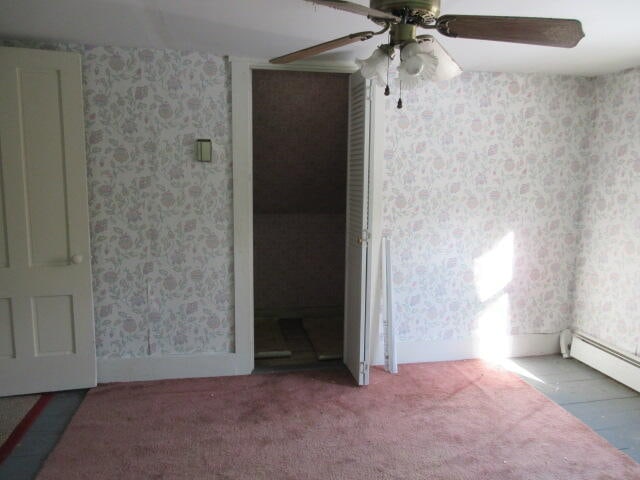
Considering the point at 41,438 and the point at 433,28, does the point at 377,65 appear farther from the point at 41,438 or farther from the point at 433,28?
the point at 41,438

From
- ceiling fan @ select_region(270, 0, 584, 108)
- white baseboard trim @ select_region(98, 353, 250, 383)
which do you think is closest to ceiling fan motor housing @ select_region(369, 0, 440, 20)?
ceiling fan @ select_region(270, 0, 584, 108)

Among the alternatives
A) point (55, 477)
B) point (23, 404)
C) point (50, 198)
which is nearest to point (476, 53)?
point (50, 198)

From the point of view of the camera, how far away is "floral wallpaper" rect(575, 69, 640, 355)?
349 cm

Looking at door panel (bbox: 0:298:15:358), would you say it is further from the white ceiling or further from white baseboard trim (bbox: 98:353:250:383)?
the white ceiling

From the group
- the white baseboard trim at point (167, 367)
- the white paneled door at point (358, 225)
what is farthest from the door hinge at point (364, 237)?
the white baseboard trim at point (167, 367)

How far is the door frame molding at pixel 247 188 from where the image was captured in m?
3.27

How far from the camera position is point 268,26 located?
258 centimetres

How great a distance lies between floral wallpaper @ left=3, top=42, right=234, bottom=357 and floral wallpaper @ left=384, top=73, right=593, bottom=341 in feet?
4.00

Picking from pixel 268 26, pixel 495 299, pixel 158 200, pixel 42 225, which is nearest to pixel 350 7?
pixel 268 26

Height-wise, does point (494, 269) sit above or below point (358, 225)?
below

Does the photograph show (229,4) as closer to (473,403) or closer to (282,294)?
(473,403)

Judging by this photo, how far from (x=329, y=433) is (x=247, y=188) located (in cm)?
161

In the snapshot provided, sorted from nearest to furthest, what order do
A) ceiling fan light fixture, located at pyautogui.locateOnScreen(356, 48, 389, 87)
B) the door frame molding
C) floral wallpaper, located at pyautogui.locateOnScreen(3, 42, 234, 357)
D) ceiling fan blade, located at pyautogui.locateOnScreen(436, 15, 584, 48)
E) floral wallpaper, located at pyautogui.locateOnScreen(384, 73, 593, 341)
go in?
ceiling fan blade, located at pyautogui.locateOnScreen(436, 15, 584, 48), ceiling fan light fixture, located at pyautogui.locateOnScreen(356, 48, 389, 87), floral wallpaper, located at pyautogui.locateOnScreen(3, 42, 234, 357), the door frame molding, floral wallpaper, located at pyautogui.locateOnScreen(384, 73, 593, 341)

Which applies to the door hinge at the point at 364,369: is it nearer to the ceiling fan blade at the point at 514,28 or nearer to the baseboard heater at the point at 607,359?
the baseboard heater at the point at 607,359
